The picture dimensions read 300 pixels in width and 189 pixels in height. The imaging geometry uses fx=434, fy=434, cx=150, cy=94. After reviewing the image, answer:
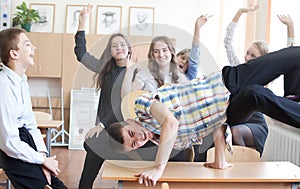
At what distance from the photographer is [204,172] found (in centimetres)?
223

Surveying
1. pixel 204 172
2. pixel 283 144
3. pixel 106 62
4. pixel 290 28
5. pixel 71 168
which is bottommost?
pixel 71 168

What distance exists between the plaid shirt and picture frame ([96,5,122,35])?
17.0ft

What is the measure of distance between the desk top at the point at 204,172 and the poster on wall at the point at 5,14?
517 centimetres

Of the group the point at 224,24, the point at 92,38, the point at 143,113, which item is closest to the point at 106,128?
the point at 143,113

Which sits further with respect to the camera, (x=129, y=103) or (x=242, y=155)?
(x=242, y=155)

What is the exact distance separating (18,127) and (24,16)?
5.13 m

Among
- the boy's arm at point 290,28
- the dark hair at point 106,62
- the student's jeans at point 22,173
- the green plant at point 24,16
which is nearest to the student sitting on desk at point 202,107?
the student's jeans at point 22,173

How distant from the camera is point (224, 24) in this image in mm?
5914

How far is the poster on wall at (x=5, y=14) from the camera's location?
6848mm

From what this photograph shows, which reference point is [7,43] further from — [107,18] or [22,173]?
[107,18]

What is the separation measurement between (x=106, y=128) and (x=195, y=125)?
1.49 feet

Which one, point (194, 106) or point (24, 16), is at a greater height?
point (24, 16)

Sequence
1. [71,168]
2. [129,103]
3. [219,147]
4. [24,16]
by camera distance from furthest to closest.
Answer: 1. [24,16]
2. [71,168]
3. [219,147]
4. [129,103]

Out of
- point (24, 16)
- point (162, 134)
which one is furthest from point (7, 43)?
point (24, 16)
